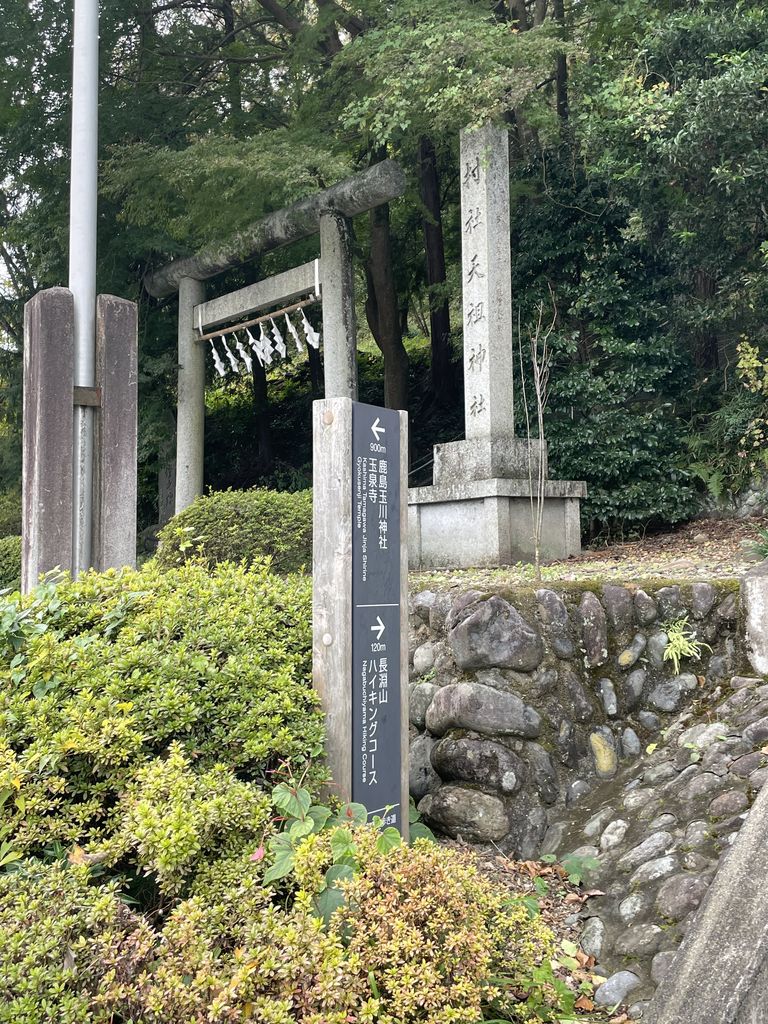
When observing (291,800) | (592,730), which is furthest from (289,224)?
(291,800)

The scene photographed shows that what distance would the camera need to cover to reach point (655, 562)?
6.69m

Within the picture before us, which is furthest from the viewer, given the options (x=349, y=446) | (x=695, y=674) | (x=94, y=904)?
(x=695, y=674)

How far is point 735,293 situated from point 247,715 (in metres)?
8.18

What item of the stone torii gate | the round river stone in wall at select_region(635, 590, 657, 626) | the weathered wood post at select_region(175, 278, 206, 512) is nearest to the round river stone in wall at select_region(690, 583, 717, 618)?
the round river stone in wall at select_region(635, 590, 657, 626)

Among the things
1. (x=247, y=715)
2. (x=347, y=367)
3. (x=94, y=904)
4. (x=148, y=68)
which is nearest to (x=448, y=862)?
(x=247, y=715)

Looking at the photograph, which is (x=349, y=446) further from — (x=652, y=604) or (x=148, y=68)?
(x=148, y=68)

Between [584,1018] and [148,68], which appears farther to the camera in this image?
[148,68]

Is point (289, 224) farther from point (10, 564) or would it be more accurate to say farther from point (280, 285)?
point (10, 564)

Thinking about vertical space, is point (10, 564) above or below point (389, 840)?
above

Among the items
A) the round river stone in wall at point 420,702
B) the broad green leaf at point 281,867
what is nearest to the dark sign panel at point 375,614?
the broad green leaf at point 281,867

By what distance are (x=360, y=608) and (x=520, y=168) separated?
8.74m

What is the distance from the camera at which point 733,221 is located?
348 inches

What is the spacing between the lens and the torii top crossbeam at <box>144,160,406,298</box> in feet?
28.1

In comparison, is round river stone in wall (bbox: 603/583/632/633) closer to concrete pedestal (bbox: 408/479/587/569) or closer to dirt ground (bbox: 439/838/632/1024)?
dirt ground (bbox: 439/838/632/1024)
